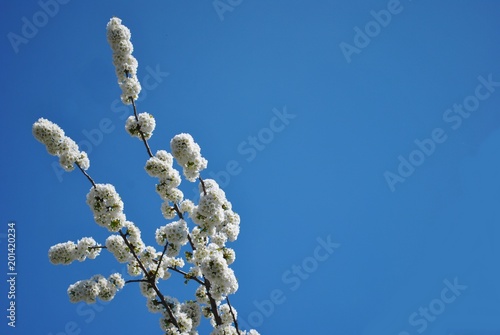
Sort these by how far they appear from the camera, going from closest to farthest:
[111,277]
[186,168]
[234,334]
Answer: [234,334], [186,168], [111,277]

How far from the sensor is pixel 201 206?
22.2ft

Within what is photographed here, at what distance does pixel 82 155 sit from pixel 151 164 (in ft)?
3.92

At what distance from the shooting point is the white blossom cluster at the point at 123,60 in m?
7.77

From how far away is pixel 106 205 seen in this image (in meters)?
6.93

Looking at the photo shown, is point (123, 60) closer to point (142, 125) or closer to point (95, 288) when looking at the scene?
point (142, 125)

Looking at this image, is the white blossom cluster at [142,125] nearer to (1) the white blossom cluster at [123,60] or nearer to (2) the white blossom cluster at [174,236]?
(1) the white blossom cluster at [123,60]

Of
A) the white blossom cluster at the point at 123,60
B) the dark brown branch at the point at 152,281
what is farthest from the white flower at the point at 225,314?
the white blossom cluster at the point at 123,60

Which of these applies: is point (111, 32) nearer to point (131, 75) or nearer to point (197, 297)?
point (131, 75)

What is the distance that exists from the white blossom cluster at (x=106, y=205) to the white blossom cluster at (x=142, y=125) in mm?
1150

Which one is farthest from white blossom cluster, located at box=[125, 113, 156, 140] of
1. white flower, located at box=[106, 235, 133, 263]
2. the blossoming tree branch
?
white flower, located at box=[106, 235, 133, 263]

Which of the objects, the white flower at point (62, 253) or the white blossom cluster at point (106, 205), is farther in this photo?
the white flower at point (62, 253)

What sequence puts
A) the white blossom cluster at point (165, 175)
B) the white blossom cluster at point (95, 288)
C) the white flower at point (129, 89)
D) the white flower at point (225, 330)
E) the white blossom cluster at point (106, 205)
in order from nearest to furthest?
the white flower at point (225, 330) < the white blossom cluster at point (106, 205) < the white blossom cluster at point (95, 288) < the white blossom cluster at point (165, 175) < the white flower at point (129, 89)

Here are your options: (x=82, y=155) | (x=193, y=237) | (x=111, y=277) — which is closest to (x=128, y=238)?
(x=111, y=277)

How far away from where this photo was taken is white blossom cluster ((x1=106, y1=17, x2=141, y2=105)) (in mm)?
7766
